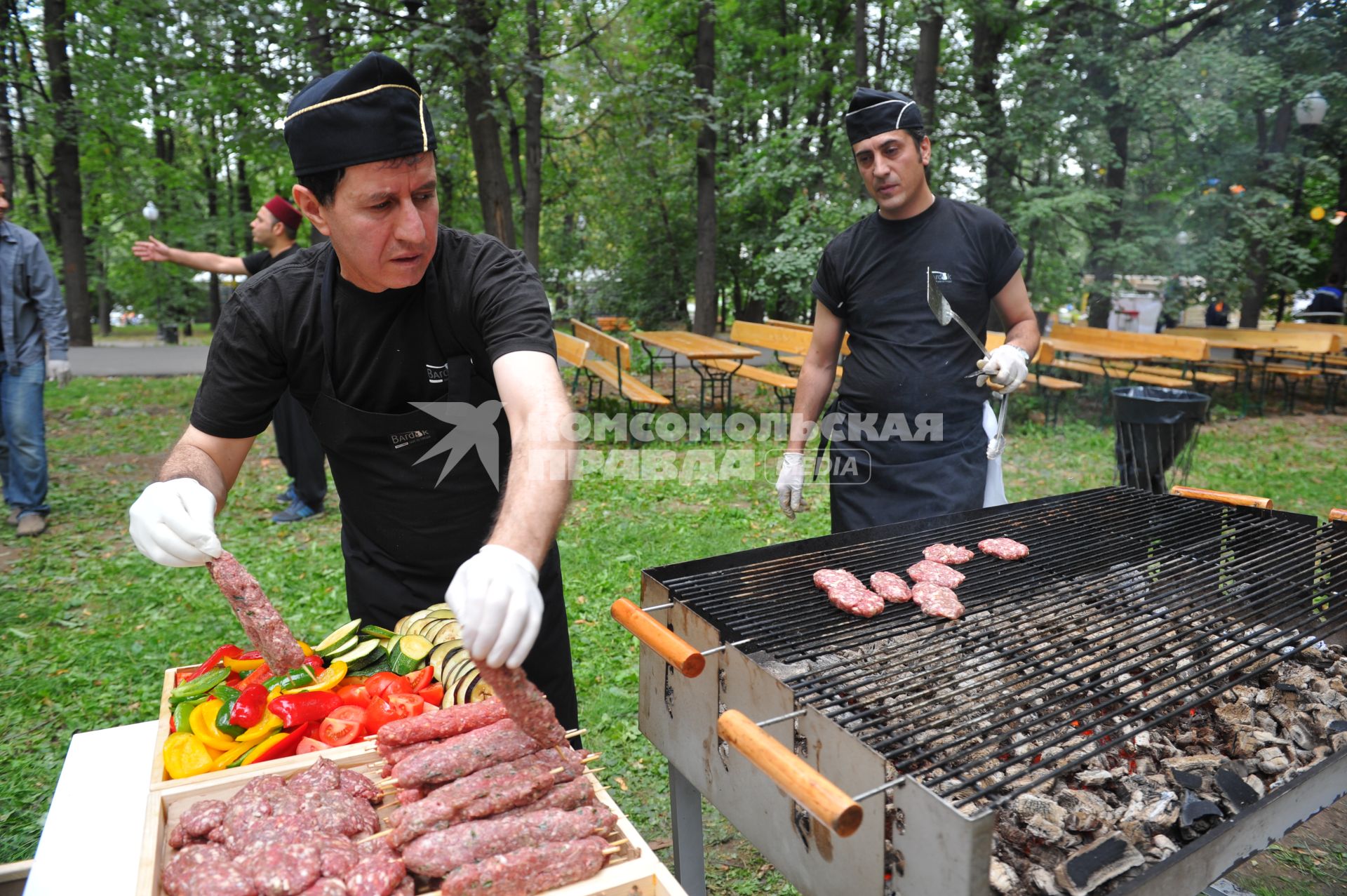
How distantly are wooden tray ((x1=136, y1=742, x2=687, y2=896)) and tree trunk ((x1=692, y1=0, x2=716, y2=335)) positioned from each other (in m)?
11.9

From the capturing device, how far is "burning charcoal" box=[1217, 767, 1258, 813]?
180cm

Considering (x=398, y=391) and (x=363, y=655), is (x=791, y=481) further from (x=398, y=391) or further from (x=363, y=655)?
(x=363, y=655)

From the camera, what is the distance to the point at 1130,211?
11.4 m

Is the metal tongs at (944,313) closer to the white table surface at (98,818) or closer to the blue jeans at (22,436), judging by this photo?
the white table surface at (98,818)

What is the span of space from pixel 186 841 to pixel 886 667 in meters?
1.52

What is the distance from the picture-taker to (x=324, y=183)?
1.90 metres

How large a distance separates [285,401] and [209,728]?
4.91 metres

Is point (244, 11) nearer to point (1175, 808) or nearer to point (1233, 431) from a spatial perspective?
point (1175, 808)

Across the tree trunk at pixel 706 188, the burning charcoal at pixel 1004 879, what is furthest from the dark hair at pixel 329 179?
the tree trunk at pixel 706 188

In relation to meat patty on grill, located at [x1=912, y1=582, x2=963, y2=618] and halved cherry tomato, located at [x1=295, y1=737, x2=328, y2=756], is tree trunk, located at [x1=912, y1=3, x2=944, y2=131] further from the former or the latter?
halved cherry tomato, located at [x1=295, y1=737, x2=328, y2=756]

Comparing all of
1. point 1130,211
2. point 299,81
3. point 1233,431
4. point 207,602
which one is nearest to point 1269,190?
point 1130,211

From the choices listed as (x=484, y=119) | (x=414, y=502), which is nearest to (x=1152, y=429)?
(x=414, y=502)

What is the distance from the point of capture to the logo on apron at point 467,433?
2266mm

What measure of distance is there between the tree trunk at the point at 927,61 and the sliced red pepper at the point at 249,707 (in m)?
9.66
